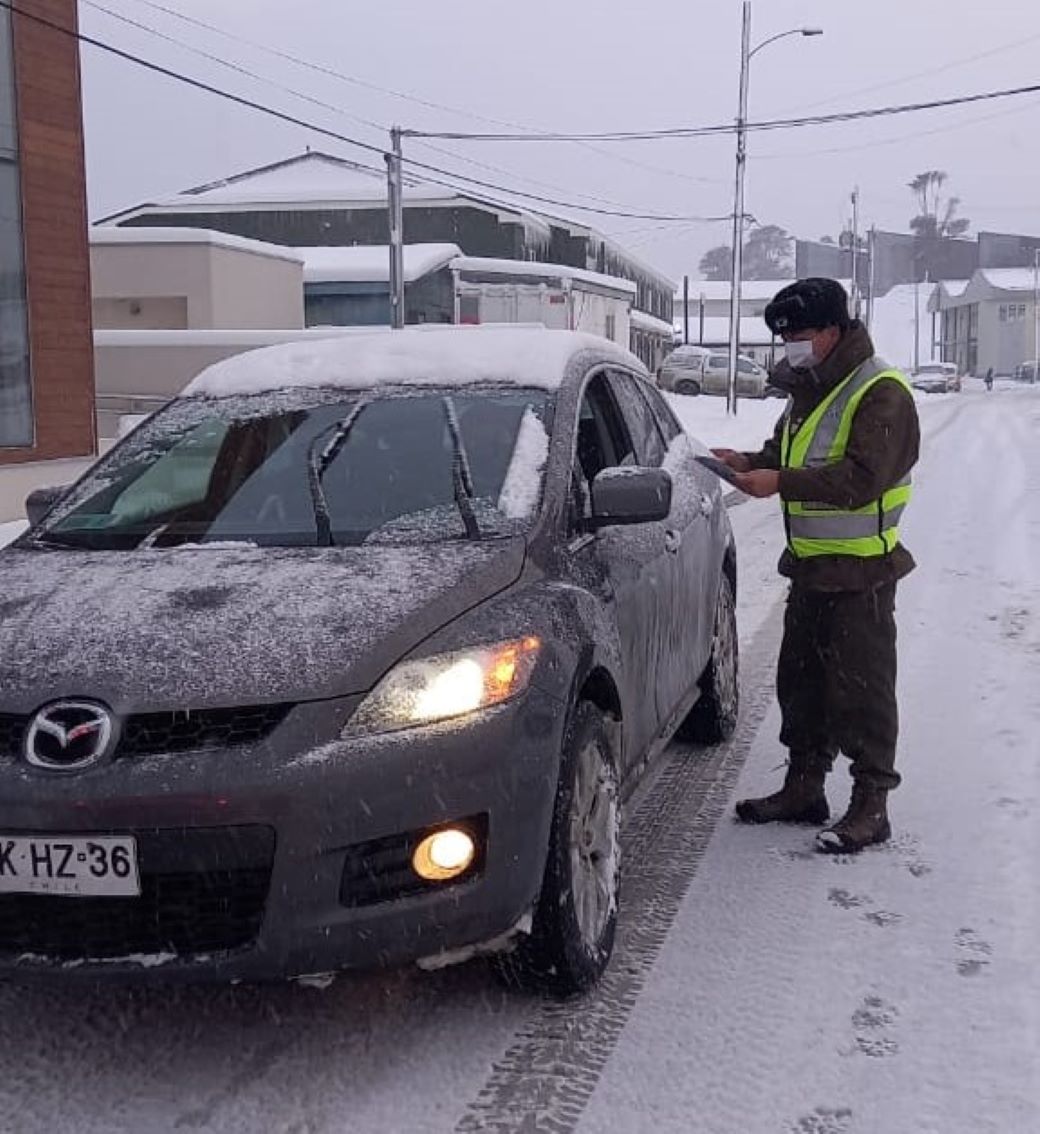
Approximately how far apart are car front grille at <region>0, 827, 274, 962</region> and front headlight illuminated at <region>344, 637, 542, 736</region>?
326 mm

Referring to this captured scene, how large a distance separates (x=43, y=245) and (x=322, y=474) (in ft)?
36.6

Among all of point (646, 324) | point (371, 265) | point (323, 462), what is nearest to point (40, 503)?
point (323, 462)

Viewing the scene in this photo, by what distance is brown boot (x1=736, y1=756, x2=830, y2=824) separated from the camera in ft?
14.8

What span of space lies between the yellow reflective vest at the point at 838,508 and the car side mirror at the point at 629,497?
2.53 ft

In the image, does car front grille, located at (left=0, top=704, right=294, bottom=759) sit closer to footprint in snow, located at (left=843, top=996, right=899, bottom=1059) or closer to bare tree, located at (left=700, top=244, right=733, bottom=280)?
footprint in snow, located at (left=843, top=996, right=899, bottom=1059)

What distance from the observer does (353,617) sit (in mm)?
2906

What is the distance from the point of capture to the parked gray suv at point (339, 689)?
2.63 meters

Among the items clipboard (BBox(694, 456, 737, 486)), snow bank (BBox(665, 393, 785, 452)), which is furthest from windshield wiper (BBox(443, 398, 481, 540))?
snow bank (BBox(665, 393, 785, 452))

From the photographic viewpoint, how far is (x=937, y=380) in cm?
6262

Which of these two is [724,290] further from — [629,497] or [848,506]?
[629,497]

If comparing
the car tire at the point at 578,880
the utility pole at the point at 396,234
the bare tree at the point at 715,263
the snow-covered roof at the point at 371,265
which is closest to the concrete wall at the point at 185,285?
the utility pole at the point at 396,234

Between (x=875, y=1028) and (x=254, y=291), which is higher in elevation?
(x=254, y=291)

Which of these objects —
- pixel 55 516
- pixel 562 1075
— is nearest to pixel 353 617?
pixel 562 1075

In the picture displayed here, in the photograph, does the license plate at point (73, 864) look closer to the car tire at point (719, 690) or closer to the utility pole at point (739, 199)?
the car tire at point (719, 690)
